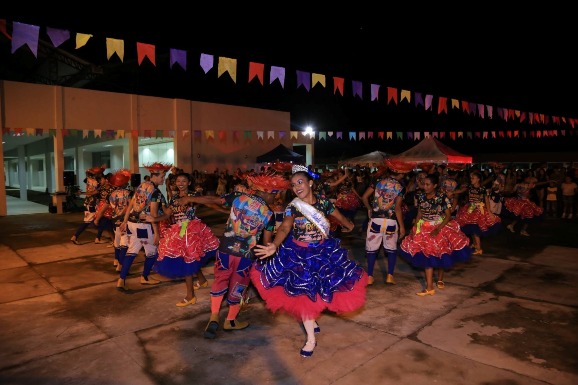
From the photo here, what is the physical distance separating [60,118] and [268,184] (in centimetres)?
1473

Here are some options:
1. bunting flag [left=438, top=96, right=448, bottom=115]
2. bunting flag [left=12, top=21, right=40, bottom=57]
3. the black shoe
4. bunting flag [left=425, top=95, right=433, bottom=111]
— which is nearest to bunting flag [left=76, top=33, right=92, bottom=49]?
bunting flag [left=12, top=21, right=40, bottom=57]

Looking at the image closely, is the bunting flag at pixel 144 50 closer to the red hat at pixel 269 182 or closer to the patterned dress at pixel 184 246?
the patterned dress at pixel 184 246

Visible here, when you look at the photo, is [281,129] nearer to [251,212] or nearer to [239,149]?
[239,149]

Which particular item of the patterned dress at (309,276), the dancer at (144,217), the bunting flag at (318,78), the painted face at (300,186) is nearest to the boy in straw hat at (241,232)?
the painted face at (300,186)

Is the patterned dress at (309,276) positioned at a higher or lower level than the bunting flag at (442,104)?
lower

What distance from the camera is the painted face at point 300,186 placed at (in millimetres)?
3926

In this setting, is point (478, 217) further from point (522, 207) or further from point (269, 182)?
point (269, 182)

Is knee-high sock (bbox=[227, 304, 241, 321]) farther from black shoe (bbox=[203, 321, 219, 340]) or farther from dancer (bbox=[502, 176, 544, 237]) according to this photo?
dancer (bbox=[502, 176, 544, 237])

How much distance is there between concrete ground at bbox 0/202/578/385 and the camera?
3.58m

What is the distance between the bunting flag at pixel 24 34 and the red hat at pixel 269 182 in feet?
17.3

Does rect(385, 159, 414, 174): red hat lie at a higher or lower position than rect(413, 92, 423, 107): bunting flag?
lower

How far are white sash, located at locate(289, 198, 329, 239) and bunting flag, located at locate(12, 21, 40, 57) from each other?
5896 millimetres

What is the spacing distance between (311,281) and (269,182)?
1.08 meters

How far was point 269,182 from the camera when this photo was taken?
414 cm
